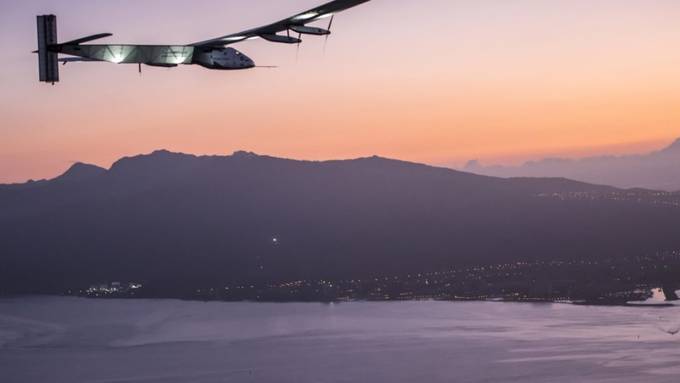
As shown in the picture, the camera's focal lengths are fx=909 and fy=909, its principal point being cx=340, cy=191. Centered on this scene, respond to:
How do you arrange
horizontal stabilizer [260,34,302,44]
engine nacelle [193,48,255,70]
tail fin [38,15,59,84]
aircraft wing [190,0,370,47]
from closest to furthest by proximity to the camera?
aircraft wing [190,0,370,47]
tail fin [38,15,59,84]
horizontal stabilizer [260,34,302,44]
engine nacelle [193,48,255,70]

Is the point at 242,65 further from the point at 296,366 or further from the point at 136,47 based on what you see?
the point at 296,366

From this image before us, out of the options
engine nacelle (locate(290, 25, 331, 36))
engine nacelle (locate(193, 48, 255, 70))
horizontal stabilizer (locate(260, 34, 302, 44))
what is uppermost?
engine nacelle (locate(290, 25, 331, 36))

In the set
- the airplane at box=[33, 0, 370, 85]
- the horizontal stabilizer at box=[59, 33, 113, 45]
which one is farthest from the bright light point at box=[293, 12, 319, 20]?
the horizontal stabilizer at box=[59, 33, 113, 45]

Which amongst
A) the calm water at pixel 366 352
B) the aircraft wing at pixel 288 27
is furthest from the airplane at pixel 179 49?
the calm water at pixel 366 352

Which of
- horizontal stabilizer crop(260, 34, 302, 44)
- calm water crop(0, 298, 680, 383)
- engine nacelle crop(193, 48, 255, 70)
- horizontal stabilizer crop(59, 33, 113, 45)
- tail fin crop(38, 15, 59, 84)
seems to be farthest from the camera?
calm water crop(0, 298, 680, 383)

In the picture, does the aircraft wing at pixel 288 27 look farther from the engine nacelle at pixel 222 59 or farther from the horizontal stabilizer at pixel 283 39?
the engine nacelle at pixel 222 59

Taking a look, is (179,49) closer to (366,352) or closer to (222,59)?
(222,59)

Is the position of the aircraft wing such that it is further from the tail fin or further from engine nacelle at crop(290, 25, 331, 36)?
the tail fin
